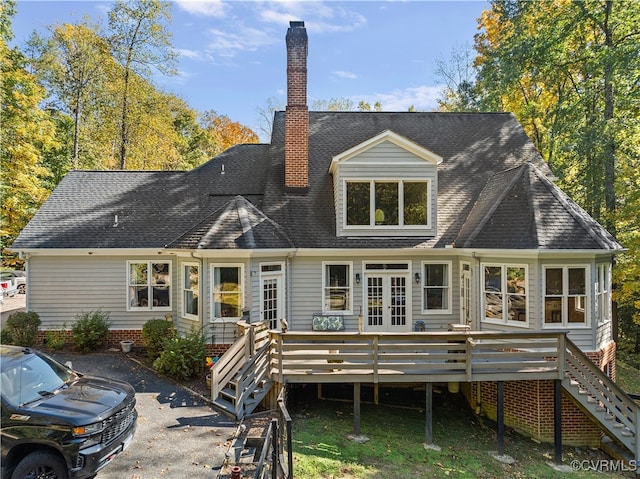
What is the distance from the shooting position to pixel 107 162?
1057 inches

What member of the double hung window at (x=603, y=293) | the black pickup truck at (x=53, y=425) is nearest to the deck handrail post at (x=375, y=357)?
the black pickup truck at (x=53, y=425)

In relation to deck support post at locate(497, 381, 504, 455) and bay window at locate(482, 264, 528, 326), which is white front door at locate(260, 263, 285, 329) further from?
deck support post at locate(497, 381, 504, 455)

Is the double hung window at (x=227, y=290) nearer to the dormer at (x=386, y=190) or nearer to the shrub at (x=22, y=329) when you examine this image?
the dormer at (x=386, y=190)

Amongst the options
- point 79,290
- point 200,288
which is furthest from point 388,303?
point 79,290

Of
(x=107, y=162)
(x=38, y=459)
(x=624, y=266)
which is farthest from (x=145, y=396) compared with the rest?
(x=107, y=162)

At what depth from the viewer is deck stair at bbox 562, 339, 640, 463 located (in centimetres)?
861

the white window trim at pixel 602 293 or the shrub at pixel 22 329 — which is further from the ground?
the white window trim at pixel 602 293

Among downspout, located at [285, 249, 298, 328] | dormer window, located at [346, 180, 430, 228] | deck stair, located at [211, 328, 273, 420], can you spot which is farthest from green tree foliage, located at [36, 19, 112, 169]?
deck stair, located at [211, 328, 273, 420]

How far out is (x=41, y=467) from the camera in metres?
4.96

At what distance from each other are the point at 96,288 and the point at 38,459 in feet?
27.4

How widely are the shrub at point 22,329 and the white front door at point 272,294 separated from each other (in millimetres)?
7399

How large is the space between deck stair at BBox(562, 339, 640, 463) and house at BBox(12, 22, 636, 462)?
887 mm

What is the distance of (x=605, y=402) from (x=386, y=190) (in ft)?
25.6

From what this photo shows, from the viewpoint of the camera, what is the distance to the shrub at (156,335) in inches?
426
